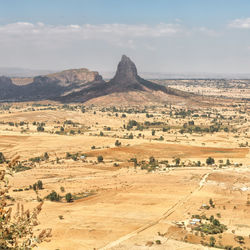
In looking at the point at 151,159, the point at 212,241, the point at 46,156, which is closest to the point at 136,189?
the point at 212,241

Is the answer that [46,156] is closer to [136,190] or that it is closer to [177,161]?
[177,161]

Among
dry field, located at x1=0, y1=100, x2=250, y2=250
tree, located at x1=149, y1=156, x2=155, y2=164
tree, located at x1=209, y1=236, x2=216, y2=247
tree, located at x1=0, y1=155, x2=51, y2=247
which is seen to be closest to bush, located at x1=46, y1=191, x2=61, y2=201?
dry field, located at x1=0, y1=100, x2=250, y2=250

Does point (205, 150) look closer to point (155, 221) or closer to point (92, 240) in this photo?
point (155, 221)

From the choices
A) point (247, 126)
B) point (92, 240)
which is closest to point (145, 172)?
point (92, 240)

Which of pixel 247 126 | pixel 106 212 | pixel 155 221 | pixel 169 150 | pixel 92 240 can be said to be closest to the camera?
pixel 92 240

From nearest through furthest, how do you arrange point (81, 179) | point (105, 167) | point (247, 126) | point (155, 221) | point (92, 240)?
point (92, 240) < point (155, 221) < point (81, 179) < point (105, 167) < point (247, 126)

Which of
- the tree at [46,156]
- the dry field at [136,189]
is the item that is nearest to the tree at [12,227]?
the dry field at [136,189]
